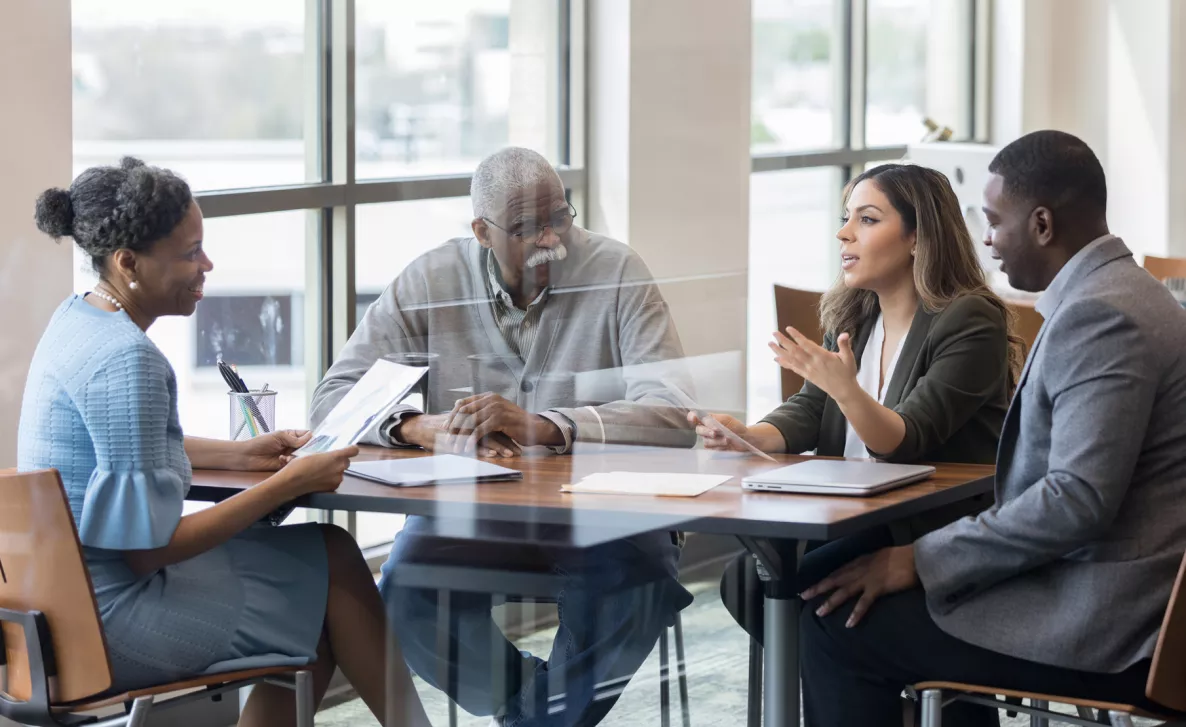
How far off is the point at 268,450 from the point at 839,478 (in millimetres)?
884

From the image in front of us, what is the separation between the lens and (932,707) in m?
1.92

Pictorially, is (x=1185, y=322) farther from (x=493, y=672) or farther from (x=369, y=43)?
(x=369, y=43)

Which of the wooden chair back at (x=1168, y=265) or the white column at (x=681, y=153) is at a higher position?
the white column at (x=681, y=153)

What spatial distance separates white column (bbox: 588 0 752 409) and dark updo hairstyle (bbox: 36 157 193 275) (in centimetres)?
74

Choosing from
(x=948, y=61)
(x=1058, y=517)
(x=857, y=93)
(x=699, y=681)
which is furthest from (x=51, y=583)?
(x=948, y=61)

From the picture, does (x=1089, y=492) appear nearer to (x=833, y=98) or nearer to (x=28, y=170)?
(x=28, y=170)

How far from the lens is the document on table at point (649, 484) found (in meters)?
2.02

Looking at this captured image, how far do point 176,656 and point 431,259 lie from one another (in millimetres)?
797

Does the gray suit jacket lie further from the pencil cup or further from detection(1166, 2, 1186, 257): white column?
detection(1166, 2, 1186, 257): white column

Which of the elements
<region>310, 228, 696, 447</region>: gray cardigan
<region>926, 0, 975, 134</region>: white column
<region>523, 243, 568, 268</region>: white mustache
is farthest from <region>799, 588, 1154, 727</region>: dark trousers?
<region>926, 0, 975, 134</region>: white column

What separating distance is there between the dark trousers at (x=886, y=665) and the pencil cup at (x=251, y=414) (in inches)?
32.3

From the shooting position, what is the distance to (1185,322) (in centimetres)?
179

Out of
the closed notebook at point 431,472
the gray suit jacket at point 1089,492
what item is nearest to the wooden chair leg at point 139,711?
the closed notebook at point 431,472

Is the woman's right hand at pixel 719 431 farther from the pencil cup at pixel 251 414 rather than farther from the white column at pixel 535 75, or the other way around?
the pencil cup at pixel 251 414
